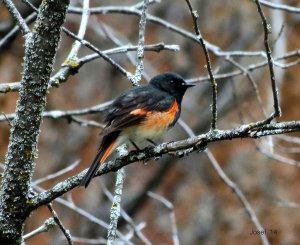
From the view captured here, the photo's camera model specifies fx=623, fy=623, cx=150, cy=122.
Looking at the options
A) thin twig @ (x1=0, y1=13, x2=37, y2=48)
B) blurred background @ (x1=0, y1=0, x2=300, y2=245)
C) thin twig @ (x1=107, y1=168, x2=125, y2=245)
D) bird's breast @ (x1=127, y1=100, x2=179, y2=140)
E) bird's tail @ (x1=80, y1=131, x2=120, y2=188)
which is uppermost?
blurred background @ (x1=0, y1=0, x2=300, y2=245)

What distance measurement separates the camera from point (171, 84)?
4633 millimetres

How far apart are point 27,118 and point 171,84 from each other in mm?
2021

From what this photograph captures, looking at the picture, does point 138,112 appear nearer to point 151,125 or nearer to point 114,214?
point 151,125

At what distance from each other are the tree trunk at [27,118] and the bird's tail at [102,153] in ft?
0.89

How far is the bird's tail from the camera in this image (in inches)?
116

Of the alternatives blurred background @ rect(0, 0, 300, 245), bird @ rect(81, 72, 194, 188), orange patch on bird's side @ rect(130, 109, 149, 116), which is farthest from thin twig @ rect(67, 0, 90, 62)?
blurred background @ rect(0, 0, 300, 245)

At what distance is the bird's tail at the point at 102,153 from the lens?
9.67ft

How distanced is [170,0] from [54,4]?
20.1ft

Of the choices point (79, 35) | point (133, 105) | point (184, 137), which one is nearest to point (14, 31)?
point (79, 35)

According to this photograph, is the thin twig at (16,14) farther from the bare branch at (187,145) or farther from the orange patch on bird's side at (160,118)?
the orange patch on bird's side at (160,118)

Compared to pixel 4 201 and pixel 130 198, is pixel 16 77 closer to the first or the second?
pixel 130 198

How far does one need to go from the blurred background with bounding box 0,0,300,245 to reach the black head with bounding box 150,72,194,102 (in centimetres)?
322

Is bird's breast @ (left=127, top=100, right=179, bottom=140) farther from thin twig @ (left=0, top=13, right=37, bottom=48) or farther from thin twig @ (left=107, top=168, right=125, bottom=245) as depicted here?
thin twig @ (left=0, top=13, right=37, bottom=48)

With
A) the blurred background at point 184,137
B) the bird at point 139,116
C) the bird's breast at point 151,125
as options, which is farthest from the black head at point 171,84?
the blurred background at point 184,137
